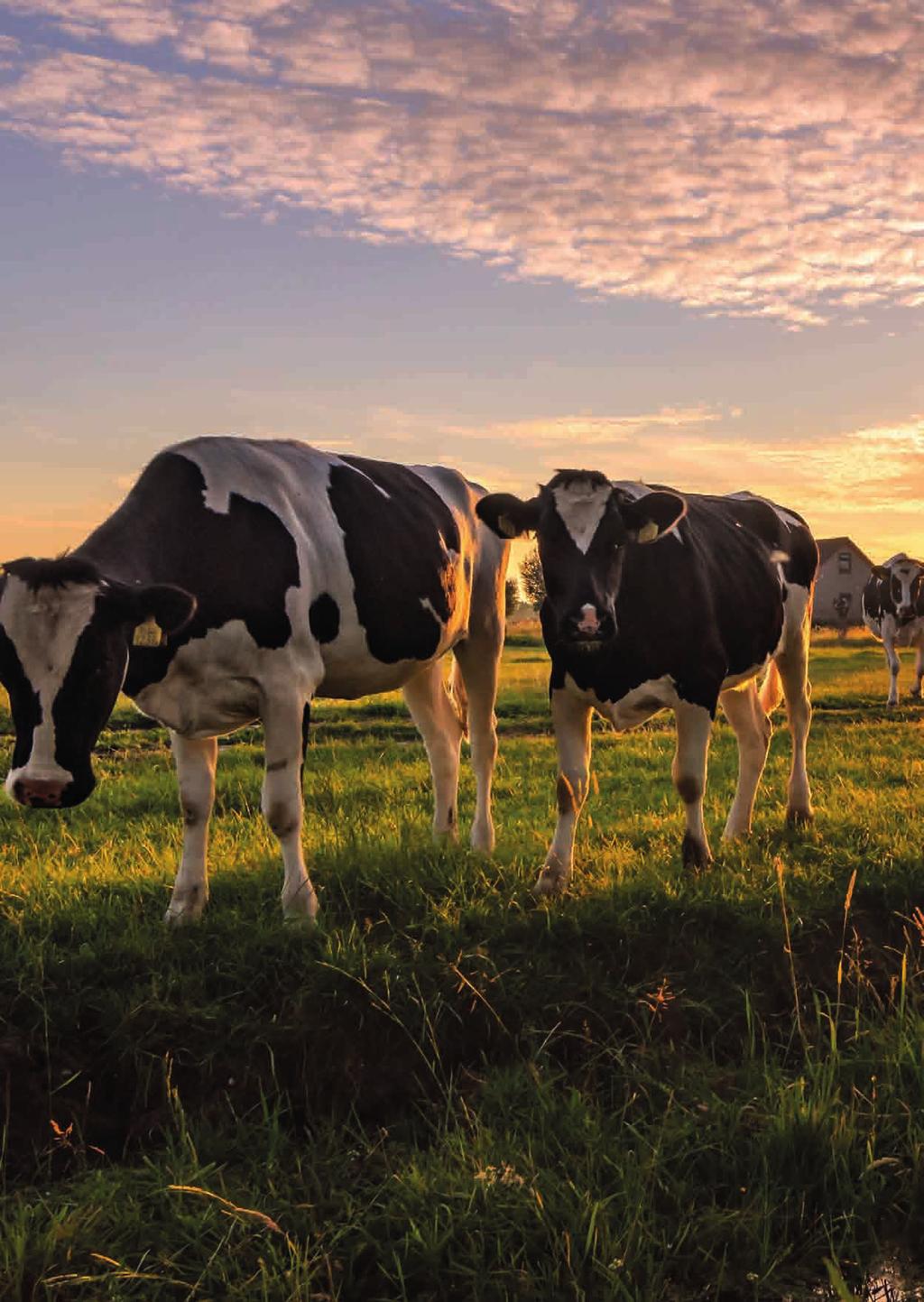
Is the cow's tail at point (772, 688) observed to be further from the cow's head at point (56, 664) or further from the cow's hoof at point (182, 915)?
the cow's head at point (56, 664)

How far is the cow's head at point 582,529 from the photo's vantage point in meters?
6.22

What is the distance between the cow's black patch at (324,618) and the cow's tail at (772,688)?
4559 millimetres

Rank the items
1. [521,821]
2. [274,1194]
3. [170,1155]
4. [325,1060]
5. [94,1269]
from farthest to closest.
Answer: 1. [521,821]
2. [325,1060]
3. [170,1155]
4. [274,1194]
5. [94,1269]

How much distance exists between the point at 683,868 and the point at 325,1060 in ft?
9.52

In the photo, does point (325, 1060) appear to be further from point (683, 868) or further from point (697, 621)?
point (697, 621)

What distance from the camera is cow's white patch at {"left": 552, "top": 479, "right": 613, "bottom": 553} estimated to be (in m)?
6.39

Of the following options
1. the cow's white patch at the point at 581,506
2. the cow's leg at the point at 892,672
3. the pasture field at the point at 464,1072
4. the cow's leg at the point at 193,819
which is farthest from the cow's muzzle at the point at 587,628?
the cow's leg at the point at 892,672

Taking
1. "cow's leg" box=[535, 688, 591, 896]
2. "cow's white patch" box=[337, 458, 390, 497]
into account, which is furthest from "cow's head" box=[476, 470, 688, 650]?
"cow's white patch" box=[337, 458, 390, 497]

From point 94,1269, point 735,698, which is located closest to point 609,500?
point 735,698

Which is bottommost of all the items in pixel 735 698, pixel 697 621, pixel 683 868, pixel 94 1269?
pixel 94 1269

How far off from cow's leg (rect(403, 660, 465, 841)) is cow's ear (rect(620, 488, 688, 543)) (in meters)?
2.05

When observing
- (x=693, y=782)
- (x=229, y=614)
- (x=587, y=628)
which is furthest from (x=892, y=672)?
(x=229, y=614)

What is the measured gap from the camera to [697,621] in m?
6.97

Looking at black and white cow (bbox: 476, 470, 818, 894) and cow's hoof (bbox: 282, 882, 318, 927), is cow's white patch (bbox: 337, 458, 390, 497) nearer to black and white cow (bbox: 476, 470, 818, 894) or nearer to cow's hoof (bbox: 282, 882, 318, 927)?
black and white cow (bbox: 476, 470, 818, 894)
